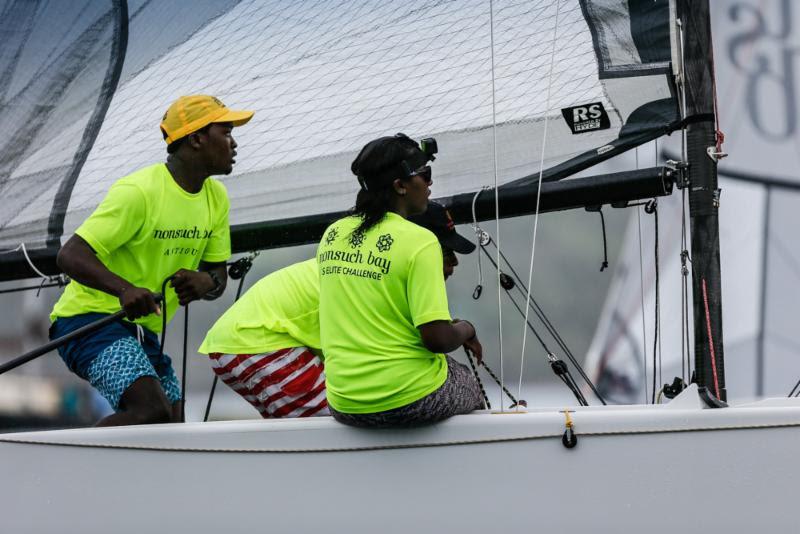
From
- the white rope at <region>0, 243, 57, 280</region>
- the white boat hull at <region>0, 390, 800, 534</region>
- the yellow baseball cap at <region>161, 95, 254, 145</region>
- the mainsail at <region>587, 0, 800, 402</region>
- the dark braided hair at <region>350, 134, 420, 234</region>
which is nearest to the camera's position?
the white boat hull at <region>0, 390, 800, 534</region>

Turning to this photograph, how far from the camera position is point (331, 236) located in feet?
7.06

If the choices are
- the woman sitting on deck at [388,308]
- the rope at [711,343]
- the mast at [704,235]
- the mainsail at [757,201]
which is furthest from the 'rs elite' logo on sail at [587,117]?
the mainsail at [757,201]

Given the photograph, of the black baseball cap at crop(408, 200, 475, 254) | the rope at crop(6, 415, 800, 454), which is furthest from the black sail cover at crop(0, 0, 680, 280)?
the rope at crop(6, 415, 800, 454)

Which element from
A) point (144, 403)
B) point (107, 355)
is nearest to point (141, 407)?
point (144, 403)

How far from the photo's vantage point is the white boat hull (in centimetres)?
190

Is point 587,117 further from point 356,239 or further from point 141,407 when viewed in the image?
point 141,407

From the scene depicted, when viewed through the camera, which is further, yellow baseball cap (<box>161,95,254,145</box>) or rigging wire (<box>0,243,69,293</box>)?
rigging wire (<box>0,243,69,293</box>)

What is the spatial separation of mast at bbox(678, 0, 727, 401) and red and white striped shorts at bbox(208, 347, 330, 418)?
2.56ft

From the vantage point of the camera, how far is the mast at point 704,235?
254 centimetres

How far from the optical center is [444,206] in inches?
103

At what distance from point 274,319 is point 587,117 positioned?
2.70ft

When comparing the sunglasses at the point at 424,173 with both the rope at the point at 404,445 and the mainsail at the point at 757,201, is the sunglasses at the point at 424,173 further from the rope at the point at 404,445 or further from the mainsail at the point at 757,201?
the mainsail at the point at 757,201

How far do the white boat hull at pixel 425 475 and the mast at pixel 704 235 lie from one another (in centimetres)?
37

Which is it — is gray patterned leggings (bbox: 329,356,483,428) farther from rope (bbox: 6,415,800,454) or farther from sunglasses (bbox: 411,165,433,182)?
sunglasses (bbox: 411,165,433,182)
